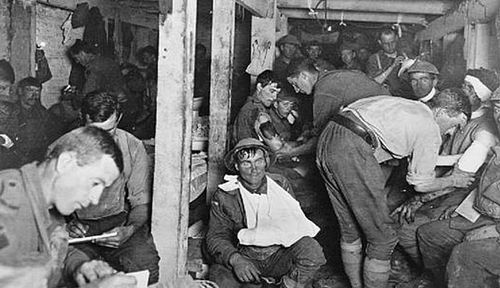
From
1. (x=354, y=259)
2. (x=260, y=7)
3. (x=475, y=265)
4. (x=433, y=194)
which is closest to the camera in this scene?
(x=475, y=265)

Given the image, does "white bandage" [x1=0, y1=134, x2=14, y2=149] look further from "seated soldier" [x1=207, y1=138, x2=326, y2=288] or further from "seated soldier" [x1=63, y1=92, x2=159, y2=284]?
"seated soldier" [x1=207, y1=138, x2=326, y2=288]

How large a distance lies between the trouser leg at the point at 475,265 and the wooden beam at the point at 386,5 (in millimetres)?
5059

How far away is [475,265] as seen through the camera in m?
4.66

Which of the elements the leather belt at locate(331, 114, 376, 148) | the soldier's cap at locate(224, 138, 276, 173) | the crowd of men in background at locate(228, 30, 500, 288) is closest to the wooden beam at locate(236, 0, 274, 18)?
the crowd of men in background at locate(228, 30, 500, 288)

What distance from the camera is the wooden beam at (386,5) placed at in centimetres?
917

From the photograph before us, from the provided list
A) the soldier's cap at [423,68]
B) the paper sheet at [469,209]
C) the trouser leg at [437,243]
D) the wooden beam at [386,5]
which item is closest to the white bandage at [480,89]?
the soldier's cap at [423,68]

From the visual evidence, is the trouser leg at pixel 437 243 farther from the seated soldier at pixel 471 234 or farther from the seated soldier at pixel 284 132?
the seated soldier at pixel 284 132

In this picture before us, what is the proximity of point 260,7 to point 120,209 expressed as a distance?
3798 mm

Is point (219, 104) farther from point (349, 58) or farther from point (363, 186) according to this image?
point (349, 58)

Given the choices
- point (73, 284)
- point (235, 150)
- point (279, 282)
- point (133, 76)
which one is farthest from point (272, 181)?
point (133, 76)

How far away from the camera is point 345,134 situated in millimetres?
5230

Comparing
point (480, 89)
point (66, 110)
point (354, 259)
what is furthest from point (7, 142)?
point (480, 89)

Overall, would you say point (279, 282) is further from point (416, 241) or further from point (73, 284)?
point (73, 284)

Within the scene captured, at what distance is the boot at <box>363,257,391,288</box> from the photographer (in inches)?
210
